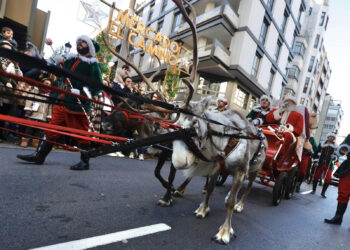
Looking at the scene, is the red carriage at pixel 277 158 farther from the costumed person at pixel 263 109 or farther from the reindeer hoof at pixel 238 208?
the reindeer hoof at pixel 238 208

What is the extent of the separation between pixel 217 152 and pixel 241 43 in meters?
16.7

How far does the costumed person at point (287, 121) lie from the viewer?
474 cm

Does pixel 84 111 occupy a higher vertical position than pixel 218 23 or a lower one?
Result: lower

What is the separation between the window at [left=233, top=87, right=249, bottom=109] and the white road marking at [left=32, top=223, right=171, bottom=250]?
17.0 meters

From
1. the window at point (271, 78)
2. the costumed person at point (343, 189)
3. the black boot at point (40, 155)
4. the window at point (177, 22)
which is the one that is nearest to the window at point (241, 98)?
the window at point (271, 78)

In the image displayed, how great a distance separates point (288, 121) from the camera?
16.7 feet

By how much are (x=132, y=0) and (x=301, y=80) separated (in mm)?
29917

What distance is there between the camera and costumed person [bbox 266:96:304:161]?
4742mm

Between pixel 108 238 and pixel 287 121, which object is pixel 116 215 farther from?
pixel 287 121

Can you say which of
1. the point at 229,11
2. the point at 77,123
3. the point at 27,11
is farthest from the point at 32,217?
the point at 229,11

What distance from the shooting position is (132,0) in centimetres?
1131

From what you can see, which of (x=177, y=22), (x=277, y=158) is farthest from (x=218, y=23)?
(x=277, y=158)

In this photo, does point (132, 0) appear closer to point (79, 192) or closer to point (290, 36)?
point (79, 192)

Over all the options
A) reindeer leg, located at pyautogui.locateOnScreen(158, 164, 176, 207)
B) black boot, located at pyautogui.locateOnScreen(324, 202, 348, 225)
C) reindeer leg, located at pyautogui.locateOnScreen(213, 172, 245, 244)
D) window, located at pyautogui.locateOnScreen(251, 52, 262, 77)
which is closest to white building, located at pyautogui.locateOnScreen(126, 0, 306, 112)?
window, located at pyautogui.locateOnScreen(251, 52, 262, 77)
